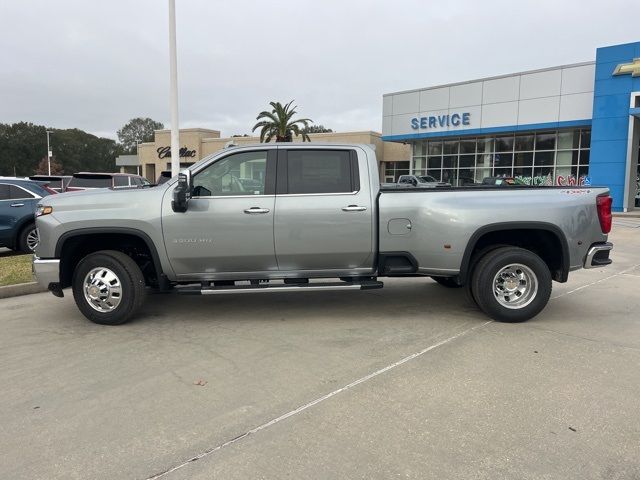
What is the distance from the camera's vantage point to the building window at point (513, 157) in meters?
29.8

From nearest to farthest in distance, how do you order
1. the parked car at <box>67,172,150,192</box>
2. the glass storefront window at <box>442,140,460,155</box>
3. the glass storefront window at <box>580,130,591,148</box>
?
the parked car at <box>67,172,150,192</box>
the glass storefront window at <box>580,130,591,148</box>
the glass storefront window at <box>442,140,460,155</box>

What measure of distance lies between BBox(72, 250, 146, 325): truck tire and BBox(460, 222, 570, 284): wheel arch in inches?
144

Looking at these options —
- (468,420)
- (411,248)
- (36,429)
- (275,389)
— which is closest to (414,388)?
(468,420)

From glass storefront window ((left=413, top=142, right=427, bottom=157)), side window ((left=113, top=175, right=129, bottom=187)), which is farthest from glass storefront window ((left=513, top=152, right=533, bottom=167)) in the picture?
side window ((left=113, top=175, right=129, bottom=187))

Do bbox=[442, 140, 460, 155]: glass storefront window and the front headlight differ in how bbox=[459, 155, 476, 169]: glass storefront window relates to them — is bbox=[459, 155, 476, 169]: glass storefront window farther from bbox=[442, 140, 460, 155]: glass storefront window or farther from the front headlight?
the front headlight

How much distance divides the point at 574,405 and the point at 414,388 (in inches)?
45.6

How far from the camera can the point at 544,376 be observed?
4332mm

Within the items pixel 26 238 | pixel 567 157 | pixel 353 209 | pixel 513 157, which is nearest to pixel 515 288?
pixel 353 209

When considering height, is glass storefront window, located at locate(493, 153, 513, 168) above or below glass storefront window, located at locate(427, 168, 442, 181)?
above

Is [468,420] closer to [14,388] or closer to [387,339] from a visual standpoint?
[387,339]

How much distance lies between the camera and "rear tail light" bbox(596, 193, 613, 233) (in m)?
5.88

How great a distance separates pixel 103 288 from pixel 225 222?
1.54 m

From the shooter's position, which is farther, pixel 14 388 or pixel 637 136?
pixel 637 136

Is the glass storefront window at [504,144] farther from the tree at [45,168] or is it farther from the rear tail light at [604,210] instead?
the tree at [45,168]
